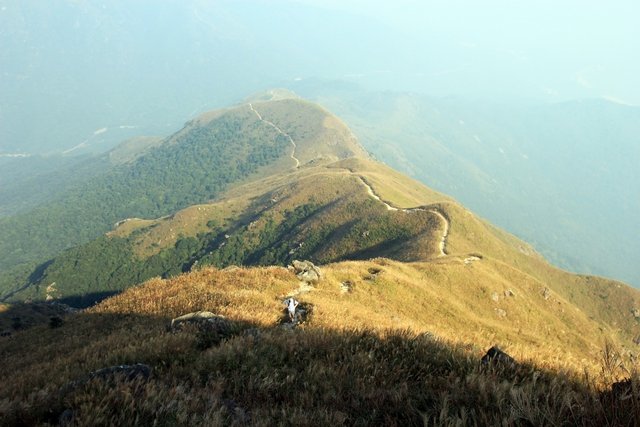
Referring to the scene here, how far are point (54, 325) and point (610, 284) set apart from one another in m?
78.8

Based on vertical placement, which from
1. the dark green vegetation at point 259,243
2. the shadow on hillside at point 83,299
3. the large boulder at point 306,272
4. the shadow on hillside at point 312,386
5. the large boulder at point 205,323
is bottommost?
the shadow on hillside at point 83,299

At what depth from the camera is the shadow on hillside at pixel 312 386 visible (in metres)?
3.25

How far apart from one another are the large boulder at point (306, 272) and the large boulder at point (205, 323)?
8.04 metres

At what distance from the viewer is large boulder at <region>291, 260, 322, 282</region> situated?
52.0 ft

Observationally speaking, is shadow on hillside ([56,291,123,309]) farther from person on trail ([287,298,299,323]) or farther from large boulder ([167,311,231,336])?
large boulder ([167,311,231,336])

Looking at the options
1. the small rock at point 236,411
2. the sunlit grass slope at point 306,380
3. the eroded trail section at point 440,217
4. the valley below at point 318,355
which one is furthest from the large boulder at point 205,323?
the eroded trail section at point 440,217

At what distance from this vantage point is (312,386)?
4.25 m

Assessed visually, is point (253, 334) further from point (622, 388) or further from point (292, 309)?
point (622, 388)

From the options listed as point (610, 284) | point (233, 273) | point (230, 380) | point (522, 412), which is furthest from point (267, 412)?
point (610, 284)

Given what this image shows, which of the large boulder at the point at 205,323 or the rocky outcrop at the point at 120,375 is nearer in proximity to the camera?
the rocky outcrop at the point at 120,375

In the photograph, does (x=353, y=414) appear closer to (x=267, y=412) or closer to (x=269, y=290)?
(x=267, y=412)

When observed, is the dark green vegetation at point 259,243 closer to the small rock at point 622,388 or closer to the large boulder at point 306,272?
the large boulder at point 306,272

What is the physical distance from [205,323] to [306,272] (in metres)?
9.36

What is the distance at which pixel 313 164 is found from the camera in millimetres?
154250
